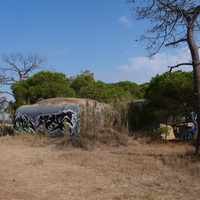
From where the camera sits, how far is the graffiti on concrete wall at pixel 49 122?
1528 cm

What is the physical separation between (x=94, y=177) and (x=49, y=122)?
9.55m

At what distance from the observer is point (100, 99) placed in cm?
2214

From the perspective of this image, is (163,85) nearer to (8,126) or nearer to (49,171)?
(49,171)

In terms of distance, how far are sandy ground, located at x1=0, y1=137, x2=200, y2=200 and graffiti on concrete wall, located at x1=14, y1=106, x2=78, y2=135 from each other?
416 centimetres

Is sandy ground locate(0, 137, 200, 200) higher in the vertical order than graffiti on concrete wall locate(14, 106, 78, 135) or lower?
lower

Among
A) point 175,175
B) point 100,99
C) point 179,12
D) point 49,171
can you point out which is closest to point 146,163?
point 175,175

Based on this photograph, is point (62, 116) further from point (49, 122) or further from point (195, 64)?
point (195, 64)

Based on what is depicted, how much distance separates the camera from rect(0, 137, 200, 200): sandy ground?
5953mm

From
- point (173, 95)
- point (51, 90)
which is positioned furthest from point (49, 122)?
point (173, 95)

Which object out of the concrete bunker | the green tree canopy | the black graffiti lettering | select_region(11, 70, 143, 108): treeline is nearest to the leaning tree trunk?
the green tree canopy

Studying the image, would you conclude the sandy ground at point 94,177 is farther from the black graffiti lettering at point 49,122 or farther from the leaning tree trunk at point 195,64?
the black graffiti lettering at point 49,122

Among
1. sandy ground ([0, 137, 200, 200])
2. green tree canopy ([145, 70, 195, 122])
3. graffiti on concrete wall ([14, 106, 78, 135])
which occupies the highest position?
green tree canopy ([145, 70, 195, 122])

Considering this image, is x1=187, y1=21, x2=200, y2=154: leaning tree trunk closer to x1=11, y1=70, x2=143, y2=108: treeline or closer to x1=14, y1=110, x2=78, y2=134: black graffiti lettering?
x1=14, y1=110, x2=78, y2=134: black graffiti lettering

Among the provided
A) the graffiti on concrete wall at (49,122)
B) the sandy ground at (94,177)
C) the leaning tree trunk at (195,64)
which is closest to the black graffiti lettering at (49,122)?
the graffiti on concrete wall at (49,122)
